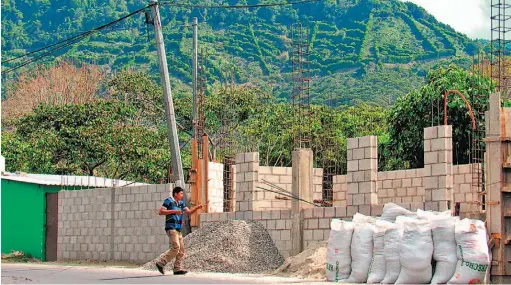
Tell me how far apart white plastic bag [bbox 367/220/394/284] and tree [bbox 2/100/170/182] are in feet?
85.1

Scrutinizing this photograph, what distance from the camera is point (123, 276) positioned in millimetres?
17297

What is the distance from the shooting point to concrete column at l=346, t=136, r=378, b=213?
1669cm

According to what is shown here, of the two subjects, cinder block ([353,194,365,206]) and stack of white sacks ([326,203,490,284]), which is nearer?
stack of white sacks ([326,203,490,284])

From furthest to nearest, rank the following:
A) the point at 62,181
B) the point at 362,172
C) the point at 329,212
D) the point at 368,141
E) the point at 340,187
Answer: the point at 62,181 → the point at 340,187 → the point at 329,212 → the point at 362,172 → the point at 368,141

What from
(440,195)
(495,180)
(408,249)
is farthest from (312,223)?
(495,180)

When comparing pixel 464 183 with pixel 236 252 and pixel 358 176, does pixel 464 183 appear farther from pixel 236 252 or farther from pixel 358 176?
pixel 236 252

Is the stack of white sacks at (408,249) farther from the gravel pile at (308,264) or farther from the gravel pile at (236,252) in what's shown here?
the gravel pile at (236,252)

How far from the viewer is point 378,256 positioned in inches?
586

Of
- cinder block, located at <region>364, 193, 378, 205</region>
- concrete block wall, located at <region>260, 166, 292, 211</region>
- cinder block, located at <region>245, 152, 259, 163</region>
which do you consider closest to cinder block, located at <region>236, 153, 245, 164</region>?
cinder block, located at <region>245, 152, 259, 163</region>

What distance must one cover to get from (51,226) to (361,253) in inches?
548

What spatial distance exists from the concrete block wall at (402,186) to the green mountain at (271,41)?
8448 centimetres

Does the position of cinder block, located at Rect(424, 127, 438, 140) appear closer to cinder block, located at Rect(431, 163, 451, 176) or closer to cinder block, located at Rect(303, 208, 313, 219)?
cinder block, located at Rect(431, 163, 451, 176)

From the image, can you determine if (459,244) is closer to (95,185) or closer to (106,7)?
(95,185)

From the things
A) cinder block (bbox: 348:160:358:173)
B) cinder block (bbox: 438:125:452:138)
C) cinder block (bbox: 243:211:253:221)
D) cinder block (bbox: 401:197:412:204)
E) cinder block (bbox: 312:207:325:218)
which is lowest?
cinder block (bbox: 243:211:253:221)
